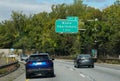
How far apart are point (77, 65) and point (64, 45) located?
237ft

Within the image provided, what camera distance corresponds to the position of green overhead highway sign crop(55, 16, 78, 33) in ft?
213

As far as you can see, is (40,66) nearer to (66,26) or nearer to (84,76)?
(84,76)

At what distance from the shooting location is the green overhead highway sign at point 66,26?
213 feet

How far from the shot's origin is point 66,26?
6525cm

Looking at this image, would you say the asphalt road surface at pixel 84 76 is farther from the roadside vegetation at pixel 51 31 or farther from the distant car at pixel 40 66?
the roadside vegetation at pixel 51 31

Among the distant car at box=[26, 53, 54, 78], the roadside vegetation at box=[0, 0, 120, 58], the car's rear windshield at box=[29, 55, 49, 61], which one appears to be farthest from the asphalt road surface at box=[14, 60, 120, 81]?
the roadside vegetation at box=[0, 0, 120, 58]

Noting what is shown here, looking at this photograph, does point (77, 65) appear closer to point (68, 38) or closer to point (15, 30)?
point (68, 38)

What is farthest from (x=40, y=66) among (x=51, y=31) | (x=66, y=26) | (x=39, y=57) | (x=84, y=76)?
(x=51, y=31)

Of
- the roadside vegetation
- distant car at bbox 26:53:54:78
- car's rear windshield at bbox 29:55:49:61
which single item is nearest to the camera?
distant car at bbox 26:53:54:78

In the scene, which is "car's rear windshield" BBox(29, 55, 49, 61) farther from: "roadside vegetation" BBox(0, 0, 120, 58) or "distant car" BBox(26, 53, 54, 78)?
"roadside vegetation" BBox(0, 0, 120, 58)

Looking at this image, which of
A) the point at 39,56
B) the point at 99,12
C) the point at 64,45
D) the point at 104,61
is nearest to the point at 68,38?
the point at 64,45

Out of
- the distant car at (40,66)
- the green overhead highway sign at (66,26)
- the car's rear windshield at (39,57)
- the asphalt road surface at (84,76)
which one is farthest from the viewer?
the green overhead highway sign at (66,26)

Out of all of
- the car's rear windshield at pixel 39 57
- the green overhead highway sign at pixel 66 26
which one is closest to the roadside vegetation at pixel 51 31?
the green overhead highway sign at pixel 66 26

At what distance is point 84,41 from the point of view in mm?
86438
